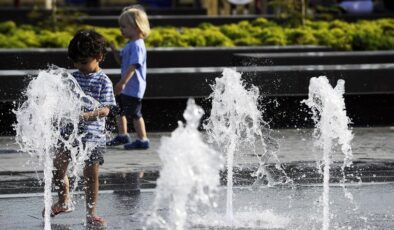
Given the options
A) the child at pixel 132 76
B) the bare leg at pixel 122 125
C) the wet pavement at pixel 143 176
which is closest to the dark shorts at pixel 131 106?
the child at pixel 132 76

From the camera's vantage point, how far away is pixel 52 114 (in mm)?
7863

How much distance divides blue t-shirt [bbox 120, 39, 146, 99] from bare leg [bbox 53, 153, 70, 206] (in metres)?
→ 3.67

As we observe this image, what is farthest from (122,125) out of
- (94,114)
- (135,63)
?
(94,114)

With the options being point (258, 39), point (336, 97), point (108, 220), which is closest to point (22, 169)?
point (108, 220)

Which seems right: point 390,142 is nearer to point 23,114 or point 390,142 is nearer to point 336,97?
point 336,97

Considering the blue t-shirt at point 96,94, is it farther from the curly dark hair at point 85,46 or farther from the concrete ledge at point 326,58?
the concrete ledge at point 326,58

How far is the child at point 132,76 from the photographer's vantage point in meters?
11.6

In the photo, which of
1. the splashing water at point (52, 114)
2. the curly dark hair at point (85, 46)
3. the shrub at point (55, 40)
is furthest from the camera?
the shrub at point (55, 40)

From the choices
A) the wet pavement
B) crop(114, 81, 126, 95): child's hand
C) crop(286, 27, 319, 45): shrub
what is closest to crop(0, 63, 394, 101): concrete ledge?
the wet pavement

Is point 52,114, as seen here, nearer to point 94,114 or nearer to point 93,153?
point 94,114

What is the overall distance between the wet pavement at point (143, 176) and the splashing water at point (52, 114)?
527mm

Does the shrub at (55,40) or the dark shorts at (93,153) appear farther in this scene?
the shrub at (55,40)

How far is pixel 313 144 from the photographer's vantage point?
12.6 metres

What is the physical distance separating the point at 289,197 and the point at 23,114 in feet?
8.27
